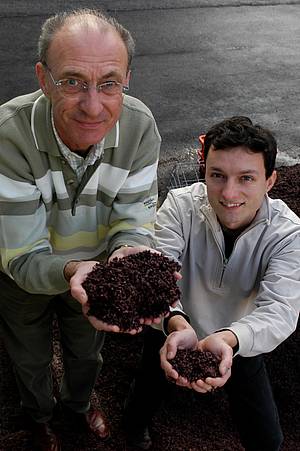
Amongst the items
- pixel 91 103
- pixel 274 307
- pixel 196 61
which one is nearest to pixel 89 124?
pixel 91 103

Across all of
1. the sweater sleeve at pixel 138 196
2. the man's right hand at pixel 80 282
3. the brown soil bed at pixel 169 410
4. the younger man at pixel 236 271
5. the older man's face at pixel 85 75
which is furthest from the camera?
the brown soil bed at pixel 169 410

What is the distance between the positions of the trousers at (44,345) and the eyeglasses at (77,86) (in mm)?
698

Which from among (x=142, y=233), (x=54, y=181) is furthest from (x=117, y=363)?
(x=54, y=181)

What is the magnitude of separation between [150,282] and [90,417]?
97 centimetres

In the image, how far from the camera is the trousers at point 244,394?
2.16 metres

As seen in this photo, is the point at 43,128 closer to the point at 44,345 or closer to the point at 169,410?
the point at 44,345

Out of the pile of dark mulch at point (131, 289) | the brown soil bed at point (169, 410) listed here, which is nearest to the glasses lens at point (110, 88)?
the pile of dark mulch at point (131, 289)

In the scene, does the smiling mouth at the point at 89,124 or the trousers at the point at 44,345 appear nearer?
the smiling mouth at the point at 89,124

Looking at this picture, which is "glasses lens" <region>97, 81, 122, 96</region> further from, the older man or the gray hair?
the gray hair

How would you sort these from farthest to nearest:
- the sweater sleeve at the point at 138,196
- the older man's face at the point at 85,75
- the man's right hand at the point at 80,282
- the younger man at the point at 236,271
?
1. the younger man at the point at 236,271
2. the sweater sleeve at the point at 138,196
3. the man's right hand at the point at 80,282
4. the older man's face at the point at 85,75

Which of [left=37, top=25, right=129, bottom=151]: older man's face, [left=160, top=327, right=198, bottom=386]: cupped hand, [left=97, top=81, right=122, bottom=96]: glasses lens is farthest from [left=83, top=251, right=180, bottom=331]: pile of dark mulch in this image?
[left=97, top=81, right=122, bottom=96]: glasses lens

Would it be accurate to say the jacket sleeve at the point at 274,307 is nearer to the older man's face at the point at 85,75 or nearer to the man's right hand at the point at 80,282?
the man's right hand at the point at 80,282

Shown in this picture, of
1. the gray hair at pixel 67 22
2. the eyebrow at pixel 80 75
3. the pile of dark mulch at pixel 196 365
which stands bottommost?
the pile of dark mulch at pixel 196 365

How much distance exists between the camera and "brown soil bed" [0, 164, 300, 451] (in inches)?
102
